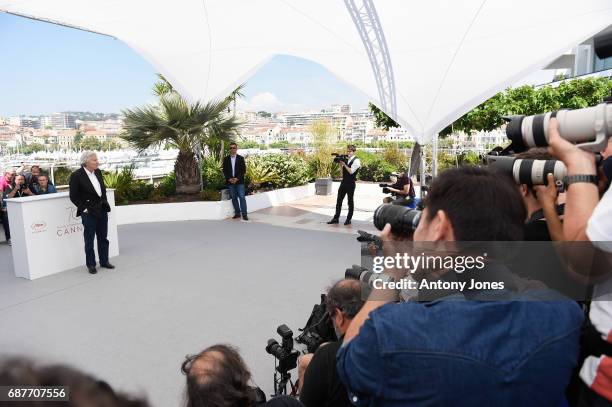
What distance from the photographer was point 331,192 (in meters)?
14.8

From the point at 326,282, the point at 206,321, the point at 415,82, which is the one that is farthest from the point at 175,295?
the point at 415,82

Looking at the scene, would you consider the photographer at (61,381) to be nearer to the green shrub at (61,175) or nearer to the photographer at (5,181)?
the photographer at (5,181)

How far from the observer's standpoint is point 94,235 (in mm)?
5977

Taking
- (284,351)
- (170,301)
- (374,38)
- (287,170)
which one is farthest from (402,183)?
(287,170)

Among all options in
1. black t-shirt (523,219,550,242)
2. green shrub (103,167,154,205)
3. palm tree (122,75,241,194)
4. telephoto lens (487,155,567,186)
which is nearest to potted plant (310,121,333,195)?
palm tree (122,75,241,194)

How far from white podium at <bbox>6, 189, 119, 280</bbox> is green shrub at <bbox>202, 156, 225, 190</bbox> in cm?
499

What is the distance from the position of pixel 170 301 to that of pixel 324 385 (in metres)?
3.51

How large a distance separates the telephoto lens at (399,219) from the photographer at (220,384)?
2.28 feet

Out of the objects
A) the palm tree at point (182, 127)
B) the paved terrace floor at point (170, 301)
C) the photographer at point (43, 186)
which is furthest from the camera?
the palm tree at point (182, 127)

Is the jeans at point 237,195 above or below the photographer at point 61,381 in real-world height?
below

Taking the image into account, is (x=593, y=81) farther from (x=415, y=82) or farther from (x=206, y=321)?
(x=206, y=321)

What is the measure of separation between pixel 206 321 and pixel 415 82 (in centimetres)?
671

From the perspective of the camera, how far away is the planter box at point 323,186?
46.6ft

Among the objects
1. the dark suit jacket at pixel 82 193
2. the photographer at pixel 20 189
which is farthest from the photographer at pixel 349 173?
the photographer at pixel 20 189
